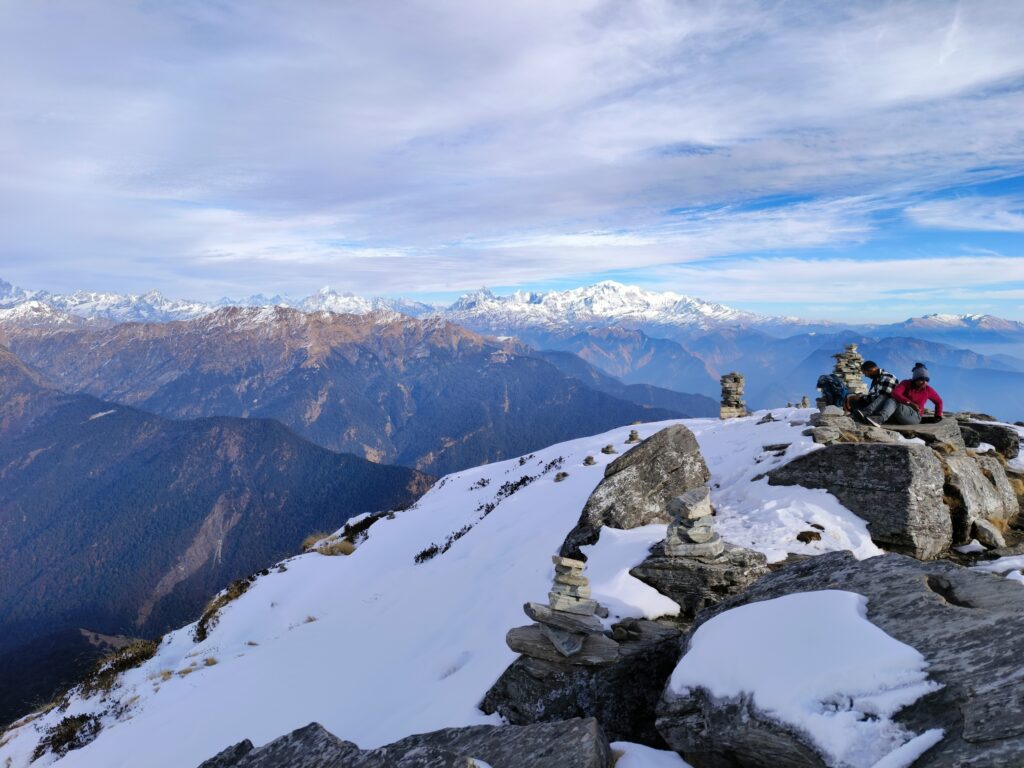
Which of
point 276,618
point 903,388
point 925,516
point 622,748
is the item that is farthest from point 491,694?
point 903,388

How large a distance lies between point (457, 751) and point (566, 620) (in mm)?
3466

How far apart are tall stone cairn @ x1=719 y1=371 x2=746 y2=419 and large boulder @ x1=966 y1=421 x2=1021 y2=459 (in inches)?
597

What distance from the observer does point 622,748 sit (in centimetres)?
764

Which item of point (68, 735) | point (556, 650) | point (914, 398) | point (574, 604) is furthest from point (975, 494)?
Result: point (68, 735)

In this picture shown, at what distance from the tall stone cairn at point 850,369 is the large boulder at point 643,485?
64.0ft

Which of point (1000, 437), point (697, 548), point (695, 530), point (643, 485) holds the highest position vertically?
point (1000, 437)

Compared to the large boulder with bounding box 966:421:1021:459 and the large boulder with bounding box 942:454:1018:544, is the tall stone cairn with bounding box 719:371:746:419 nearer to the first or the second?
the large boulder with bounding box 966:421:1021:459

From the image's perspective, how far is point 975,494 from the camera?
14695 mm

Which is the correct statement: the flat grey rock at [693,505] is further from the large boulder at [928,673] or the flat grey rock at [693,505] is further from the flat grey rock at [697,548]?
the large boulder at [928,673]

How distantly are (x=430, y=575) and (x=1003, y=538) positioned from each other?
742 inches

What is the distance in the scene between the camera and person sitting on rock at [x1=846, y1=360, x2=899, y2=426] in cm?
1981

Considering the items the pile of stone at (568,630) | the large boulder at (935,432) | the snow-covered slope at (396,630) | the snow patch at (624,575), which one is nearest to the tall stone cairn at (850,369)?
the snow-covered slope at (396,630)

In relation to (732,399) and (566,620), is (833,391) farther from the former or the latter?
(566,620)

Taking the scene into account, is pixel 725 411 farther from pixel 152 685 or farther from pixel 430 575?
pixel 152 685
